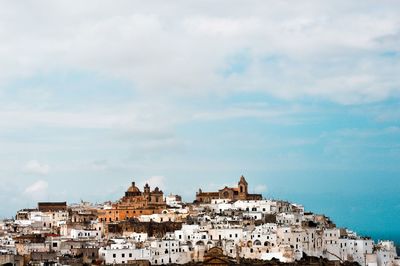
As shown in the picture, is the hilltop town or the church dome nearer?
the hilltop town

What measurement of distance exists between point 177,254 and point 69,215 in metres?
23.0

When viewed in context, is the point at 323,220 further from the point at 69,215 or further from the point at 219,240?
the point at 69,215

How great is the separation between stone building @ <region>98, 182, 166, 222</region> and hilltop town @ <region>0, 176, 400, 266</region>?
0.31ft

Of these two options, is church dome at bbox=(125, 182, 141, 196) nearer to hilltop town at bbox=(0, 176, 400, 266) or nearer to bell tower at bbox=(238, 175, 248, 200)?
hilltop town at bbox=(0, 176, 400, 266)

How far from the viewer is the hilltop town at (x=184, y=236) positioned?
72562 mm

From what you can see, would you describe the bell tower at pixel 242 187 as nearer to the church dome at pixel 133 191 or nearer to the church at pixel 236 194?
the church at pixel 236 194

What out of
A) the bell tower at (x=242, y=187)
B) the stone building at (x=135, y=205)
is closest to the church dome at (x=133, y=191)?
the stone building at (x=135, y=205)

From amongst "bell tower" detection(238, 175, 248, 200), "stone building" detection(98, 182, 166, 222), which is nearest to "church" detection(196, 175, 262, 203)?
"bell tower" detection(238, 175, 248, 200)

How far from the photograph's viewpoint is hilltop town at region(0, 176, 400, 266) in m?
72.6

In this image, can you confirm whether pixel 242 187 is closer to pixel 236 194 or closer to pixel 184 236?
pixel 236 194

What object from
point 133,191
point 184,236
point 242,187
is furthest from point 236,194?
point 184,236

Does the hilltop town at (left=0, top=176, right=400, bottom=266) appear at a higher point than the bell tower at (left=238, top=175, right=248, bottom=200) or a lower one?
lower

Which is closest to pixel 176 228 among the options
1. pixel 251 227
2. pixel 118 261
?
pixel 251 227

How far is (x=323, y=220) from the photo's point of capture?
90.3m
